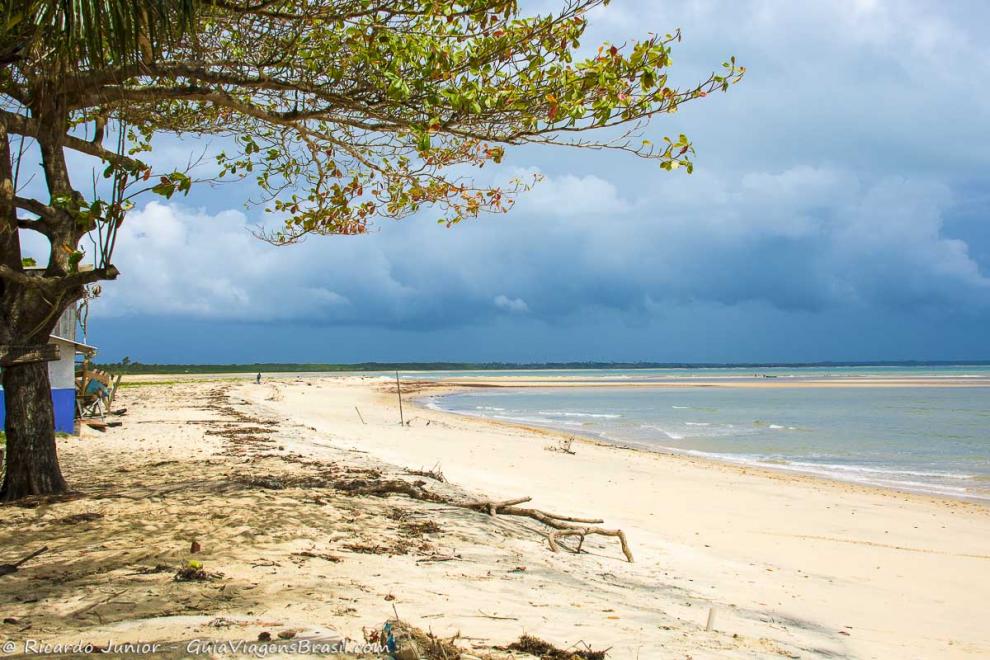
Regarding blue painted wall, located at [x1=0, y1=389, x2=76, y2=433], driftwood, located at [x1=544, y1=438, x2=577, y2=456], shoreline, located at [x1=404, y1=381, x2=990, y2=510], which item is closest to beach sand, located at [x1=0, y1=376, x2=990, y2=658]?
shoreline, located at [x1=404, y1=381, x2=990, y2=510]

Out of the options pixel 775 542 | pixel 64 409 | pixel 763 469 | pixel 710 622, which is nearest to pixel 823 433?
pixel 763 469

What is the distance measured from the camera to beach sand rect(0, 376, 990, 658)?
4461mm

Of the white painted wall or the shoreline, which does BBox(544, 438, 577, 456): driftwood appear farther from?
the white painted wall

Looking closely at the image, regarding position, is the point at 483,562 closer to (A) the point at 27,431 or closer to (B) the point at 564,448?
(A) the point at 27,431

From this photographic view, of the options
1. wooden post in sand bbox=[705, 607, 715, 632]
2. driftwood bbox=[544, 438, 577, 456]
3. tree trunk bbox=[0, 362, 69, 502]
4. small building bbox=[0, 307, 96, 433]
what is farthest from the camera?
driftwood bbox=[544, 438, 577, 456]

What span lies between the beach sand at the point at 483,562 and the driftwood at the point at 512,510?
19cm

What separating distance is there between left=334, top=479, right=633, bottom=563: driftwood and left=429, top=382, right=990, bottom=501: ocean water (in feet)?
32.2

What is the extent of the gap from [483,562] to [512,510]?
220 centimetres

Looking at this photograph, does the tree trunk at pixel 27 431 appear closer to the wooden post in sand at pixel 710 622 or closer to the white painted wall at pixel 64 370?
→ the wooden post in sand at pixel 710 622

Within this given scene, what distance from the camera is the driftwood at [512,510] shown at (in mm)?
7453

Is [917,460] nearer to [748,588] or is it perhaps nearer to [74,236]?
[748,588]

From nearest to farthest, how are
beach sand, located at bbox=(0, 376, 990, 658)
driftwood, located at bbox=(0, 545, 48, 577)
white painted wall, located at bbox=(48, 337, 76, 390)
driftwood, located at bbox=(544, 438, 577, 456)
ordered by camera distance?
beach sand, located at bbox=(0, 376, 990, 658) → driftwood, located at bbox=(0, 545, 48, 577) → white painted wall, located at bbox=(48, 337, 76, 390) → driftwood, located at bbox=(544, 438, 577, 456)

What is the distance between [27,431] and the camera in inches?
289

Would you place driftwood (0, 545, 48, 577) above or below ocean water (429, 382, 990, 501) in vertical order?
above
